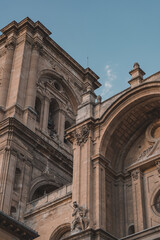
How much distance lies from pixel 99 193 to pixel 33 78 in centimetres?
1716

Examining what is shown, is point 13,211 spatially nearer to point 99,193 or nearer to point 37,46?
point 99,193

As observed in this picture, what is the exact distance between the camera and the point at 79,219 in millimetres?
24078

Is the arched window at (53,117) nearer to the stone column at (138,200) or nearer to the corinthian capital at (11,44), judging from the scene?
the corinthian capital at (11,44)

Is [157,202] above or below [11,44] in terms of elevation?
below

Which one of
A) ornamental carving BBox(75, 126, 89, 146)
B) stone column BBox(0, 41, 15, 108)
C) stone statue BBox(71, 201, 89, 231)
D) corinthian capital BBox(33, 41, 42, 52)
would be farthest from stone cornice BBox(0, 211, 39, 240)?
corinthian capital BBox(33, 41, 42, 52)

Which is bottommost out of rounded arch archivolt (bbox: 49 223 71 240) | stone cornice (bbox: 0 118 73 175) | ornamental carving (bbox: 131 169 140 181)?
rounded arch archivolt (bbox: 49 223 71 240)

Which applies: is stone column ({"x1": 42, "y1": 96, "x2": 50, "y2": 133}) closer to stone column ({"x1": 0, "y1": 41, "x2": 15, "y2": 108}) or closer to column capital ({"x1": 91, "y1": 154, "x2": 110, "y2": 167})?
stone column ({"x1": 0, "y1": 41, "x2": 15, "y2": 108})

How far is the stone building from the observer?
24609 mm

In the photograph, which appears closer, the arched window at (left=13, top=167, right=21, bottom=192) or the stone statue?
the stone statue

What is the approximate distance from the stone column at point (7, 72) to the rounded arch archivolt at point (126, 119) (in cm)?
1270

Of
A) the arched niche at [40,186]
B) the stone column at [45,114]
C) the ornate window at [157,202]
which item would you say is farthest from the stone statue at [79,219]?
the stone column at [45,114]

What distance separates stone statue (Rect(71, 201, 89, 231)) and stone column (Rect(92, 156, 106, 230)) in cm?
46

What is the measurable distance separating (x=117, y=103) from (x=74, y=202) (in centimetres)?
621

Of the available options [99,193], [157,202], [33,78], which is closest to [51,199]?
[99,193]
